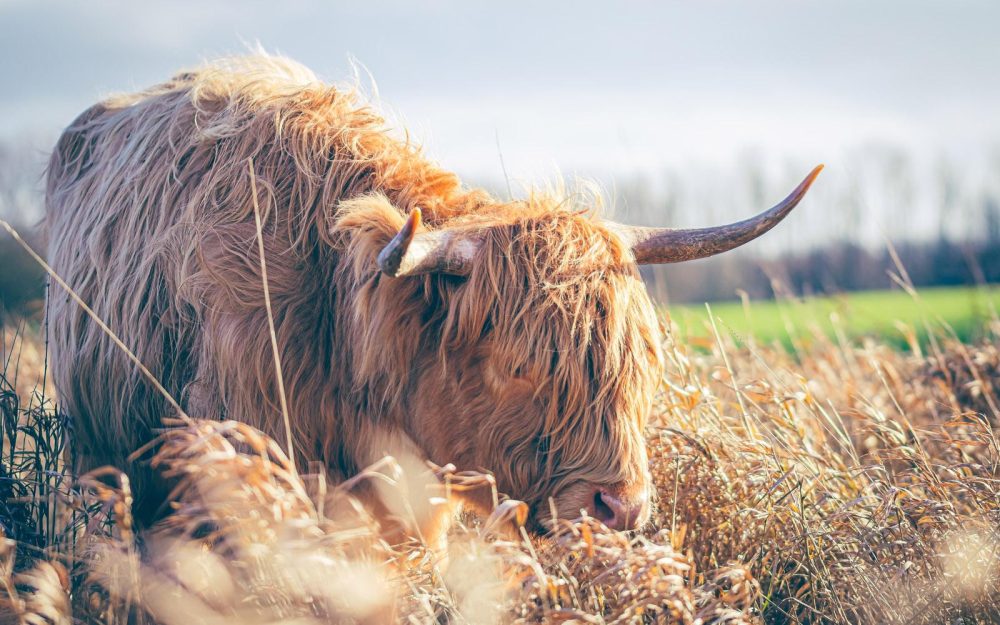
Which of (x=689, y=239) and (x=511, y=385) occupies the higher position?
(x=689, y=239)

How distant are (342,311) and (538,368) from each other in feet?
2.63

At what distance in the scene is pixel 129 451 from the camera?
120 inches

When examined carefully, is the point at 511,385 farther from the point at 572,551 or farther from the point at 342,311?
the point at 342,311

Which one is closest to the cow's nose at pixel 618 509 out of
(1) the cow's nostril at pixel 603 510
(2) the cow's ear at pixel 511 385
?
(1) the cow's nostril at pixel 603 510

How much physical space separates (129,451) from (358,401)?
3.49 feet

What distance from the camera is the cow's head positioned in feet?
8.20

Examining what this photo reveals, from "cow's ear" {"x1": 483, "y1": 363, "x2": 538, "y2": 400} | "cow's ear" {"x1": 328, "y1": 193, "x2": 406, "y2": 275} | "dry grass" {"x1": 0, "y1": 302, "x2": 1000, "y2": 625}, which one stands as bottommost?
"dry grass" {"x1": 0, "y1": 302, "x2": 1000, "y2": 625}

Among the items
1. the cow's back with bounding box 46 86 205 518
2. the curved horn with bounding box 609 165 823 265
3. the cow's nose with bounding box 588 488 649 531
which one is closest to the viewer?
the cow's nose with bounding box 588 488 649 531

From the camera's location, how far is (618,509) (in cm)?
241

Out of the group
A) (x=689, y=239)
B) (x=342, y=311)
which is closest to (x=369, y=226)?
(x=342, y=311)

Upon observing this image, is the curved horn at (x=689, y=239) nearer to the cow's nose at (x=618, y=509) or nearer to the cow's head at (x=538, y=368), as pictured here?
the cow's head at (x=538, y=368)

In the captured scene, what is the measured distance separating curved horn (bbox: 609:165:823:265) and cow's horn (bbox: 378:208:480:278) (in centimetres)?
63

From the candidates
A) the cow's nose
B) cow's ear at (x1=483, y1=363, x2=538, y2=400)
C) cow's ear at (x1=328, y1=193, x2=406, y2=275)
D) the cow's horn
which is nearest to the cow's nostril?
the cow's nose

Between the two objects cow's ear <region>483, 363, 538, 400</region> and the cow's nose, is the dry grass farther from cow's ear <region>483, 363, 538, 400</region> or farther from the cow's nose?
cow's ear <region>483, 363, 538, 400</region>
